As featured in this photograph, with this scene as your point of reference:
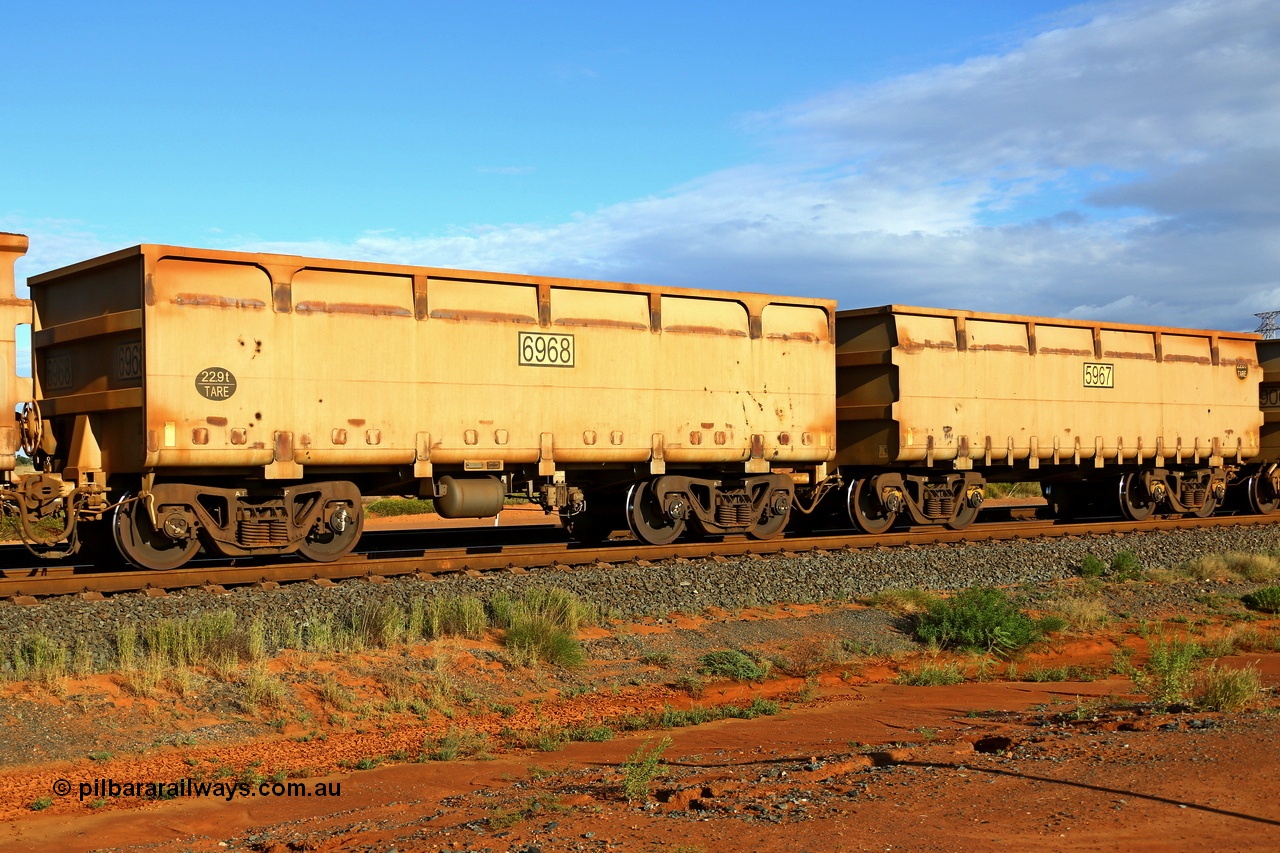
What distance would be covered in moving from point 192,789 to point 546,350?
796 cm

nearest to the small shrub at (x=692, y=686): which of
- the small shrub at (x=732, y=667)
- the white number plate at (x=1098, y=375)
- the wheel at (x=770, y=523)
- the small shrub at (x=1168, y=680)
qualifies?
the small shrub at (x=732, y=667)

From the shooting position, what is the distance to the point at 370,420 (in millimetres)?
13234

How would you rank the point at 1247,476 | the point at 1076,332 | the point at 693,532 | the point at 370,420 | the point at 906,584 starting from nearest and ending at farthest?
the point at 370,420 < the point at 906,584 < the point at 693,532 < the point at 1076,332 < the point at 1247,476

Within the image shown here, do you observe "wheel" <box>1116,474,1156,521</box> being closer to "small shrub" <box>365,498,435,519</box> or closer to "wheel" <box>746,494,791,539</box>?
"wheel" <box>746,494,791,539</box>

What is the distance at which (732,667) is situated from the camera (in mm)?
10672

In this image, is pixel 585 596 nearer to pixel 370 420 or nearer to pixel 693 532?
pixel 370 420

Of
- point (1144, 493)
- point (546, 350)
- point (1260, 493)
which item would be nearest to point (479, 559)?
point (546, 350)

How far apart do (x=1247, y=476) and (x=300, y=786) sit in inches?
864

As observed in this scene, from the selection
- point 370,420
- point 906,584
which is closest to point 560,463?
point 370,420

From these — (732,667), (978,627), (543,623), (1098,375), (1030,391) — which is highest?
(1098,375)

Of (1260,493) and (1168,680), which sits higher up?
(1260,493)

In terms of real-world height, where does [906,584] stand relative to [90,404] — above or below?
below

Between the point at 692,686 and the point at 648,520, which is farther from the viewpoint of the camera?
the point at 648,520

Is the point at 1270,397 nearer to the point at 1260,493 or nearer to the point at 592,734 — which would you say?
the point at 1260,493
